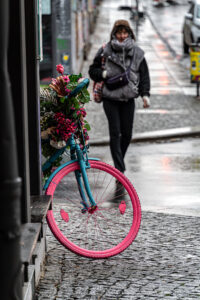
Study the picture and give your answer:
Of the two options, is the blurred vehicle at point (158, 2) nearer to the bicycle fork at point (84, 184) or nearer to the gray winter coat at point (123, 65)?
the gray winter coat at point (123, 65)

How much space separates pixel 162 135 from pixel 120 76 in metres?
4.71

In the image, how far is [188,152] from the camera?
470 inches

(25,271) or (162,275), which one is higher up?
(25,271)

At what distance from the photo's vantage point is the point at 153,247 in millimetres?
6078

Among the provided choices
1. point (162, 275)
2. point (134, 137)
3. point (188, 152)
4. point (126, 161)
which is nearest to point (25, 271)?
point (162, 275)

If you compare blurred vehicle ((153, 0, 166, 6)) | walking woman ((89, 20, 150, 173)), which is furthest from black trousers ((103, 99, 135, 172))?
blurred vehicle ((153, 0, 166, 6))

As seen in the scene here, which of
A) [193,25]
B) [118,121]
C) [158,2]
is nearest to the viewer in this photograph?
[118,121]

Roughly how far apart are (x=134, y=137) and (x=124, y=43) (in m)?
4.57

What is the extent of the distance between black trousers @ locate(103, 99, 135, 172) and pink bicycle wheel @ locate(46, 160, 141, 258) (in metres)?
2.62

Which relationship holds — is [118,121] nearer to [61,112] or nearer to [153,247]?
[153,247]

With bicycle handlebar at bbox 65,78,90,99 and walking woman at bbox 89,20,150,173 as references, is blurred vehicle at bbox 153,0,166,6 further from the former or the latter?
bicycle handlebar at bbox 65,78,90,99

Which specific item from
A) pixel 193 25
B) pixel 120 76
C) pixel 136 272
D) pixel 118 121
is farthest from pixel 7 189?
pixel 193 25

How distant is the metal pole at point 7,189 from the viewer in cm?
285

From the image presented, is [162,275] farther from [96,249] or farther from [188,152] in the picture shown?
[188,152]
